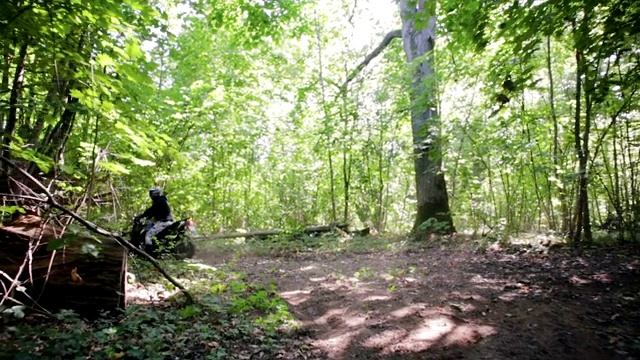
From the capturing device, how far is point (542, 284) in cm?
485

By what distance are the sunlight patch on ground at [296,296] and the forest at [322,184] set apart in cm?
5

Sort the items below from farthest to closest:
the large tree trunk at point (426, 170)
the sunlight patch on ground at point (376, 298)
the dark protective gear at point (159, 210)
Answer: the large tree trunk at point (426, 170) → the dark protective gear at point (159, 210) → the sunlight patch on ground at point (376, 298)

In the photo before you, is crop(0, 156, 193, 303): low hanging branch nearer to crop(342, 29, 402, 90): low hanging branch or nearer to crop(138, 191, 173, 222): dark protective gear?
crop(138, 191, 173, 222): dark protective gear

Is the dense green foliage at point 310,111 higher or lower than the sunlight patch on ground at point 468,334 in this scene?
higher

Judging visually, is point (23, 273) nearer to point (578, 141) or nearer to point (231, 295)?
point (231, 295)

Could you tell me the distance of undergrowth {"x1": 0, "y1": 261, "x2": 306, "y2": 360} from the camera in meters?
2.93

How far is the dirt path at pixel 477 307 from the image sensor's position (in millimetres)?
3338

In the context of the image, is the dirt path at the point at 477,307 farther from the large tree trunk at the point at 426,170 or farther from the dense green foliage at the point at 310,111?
the large tree trunk at the point at 426,170

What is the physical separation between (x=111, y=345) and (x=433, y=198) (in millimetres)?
8188

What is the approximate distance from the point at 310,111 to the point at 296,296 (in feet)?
32.7

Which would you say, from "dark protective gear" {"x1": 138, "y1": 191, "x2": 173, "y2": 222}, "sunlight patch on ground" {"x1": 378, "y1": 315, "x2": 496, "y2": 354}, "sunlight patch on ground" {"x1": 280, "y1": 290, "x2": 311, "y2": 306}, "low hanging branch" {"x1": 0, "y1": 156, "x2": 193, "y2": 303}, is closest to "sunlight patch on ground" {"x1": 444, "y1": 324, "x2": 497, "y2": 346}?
"sunlight patch on ground" {"x1": 378, "y1": 315, "x2": 496, "y2": 354}

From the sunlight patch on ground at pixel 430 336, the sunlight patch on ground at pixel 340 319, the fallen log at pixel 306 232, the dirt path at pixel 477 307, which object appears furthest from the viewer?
the fallen log at pixel 306 232

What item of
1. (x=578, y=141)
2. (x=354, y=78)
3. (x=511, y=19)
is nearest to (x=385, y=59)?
(x=354, y=78)

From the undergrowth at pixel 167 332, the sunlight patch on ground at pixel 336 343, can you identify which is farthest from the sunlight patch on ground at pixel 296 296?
the sunlight patch on ground at pixel 336 343
